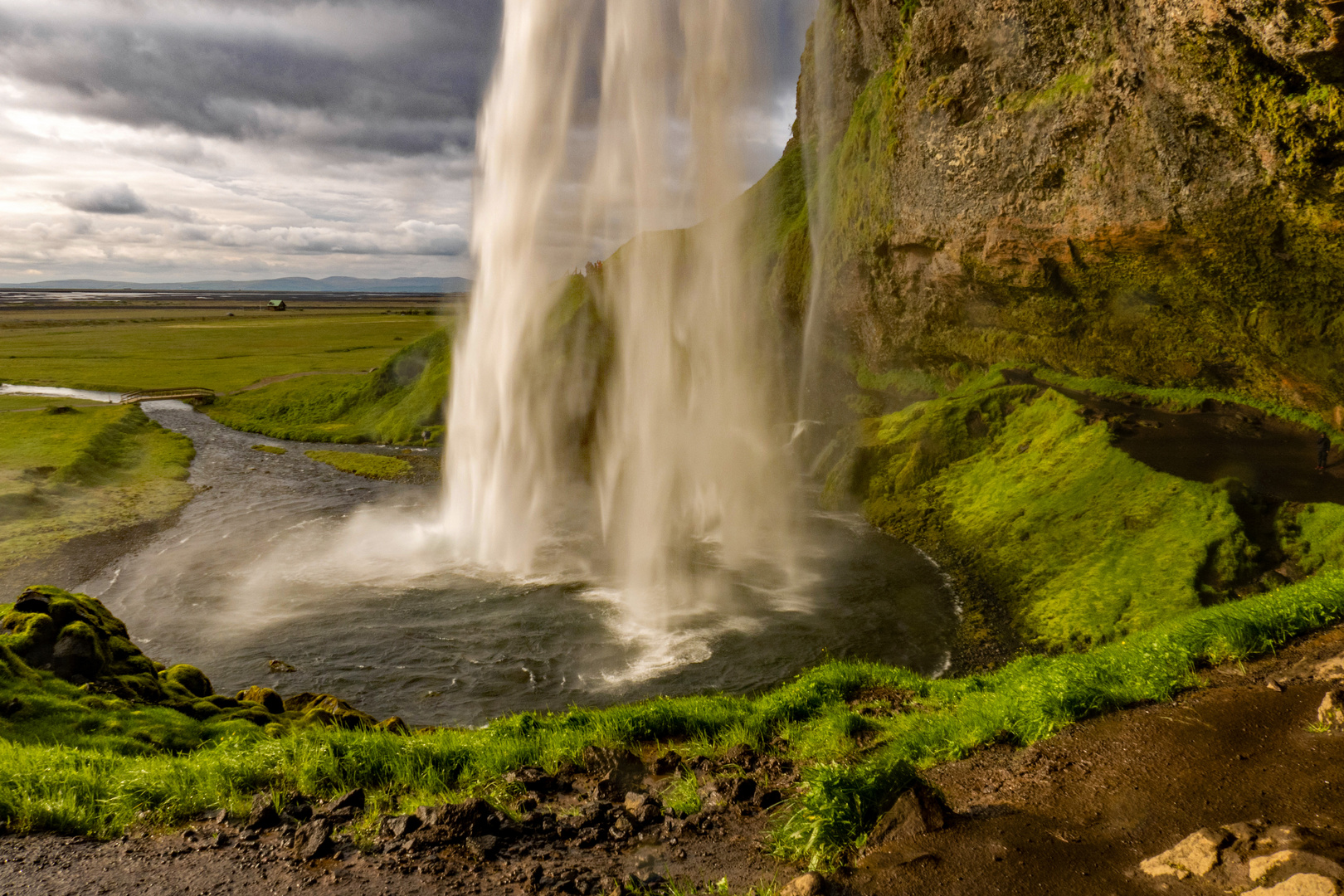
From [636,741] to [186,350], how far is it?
11400 cm

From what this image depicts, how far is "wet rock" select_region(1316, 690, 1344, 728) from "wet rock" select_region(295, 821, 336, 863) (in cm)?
841

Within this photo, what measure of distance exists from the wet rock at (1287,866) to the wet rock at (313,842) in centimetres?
656

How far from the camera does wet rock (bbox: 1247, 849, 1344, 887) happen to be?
4.04 m

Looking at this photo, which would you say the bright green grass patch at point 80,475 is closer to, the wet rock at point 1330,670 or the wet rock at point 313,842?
the wet rock at point 313,842

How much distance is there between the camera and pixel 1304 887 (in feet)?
12.8

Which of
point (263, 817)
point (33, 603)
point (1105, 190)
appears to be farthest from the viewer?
point (1105, 190)

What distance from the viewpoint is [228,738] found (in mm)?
9258

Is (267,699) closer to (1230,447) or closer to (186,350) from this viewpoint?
(1230,447)

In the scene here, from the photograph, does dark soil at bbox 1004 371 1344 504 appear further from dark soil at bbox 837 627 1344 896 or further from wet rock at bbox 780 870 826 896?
wet rock at bbox 780 870 826 896

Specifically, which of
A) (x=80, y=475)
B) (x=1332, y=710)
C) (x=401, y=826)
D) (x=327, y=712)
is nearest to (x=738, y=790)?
(x=401, y=826)

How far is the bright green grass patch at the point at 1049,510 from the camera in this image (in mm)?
17672

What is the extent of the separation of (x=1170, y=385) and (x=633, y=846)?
3030 cm

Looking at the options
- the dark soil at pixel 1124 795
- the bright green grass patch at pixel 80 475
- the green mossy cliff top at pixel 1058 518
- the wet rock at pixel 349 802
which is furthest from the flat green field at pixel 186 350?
the dark soil at pixel 1124 795

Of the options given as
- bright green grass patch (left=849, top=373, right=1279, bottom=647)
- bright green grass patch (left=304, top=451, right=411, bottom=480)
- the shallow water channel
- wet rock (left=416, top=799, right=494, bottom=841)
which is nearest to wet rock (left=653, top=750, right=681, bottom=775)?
wet rock (left=416, top=799, right=494, bottom=841)
